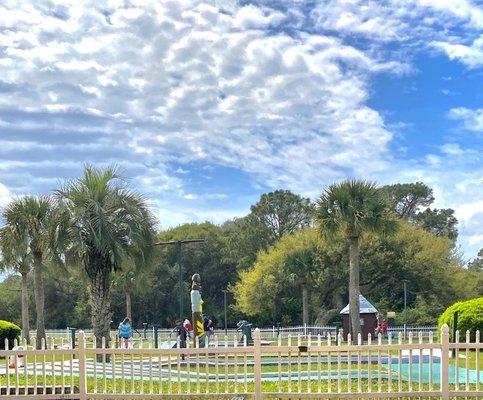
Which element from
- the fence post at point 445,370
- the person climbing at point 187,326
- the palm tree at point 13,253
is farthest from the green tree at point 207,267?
the fence post at point 445,370

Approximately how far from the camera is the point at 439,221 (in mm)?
73000

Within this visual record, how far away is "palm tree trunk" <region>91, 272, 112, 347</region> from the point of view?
881 inches

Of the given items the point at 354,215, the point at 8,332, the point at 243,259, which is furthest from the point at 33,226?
the point at 243,259

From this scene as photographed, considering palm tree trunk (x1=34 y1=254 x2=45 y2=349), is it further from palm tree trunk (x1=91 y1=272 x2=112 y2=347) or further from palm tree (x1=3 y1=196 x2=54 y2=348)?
palm tree trunk (x1=91 y1=272 x2=112 y2=347)

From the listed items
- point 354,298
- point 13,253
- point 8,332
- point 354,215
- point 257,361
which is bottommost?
point 8,332

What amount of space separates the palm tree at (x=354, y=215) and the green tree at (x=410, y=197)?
45.1 metres

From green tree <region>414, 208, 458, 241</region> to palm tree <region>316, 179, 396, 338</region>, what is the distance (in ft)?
145

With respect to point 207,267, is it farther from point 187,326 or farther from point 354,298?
point 187,326

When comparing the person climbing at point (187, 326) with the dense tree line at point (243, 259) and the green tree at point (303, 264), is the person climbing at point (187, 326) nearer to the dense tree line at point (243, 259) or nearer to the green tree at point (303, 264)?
the dense tree line at point (243, 259)

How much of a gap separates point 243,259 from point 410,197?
897 inches

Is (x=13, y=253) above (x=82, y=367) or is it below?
above

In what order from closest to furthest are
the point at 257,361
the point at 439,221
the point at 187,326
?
the point at 257,361 < the point at 187,326 < the point at 439,221

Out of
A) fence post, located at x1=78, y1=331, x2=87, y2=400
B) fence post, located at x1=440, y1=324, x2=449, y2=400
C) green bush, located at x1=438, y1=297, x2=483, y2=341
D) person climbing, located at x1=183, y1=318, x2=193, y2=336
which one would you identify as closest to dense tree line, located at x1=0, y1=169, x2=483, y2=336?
person climbing, located at x1=183, y1=318, x2=193, y2=336

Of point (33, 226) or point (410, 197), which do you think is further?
point (410, 197)
